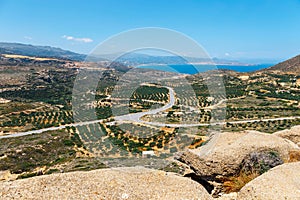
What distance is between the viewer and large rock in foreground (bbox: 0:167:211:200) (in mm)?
7621

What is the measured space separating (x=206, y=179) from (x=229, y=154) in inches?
56.7

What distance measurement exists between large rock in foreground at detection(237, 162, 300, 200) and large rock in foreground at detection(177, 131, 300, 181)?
1977 millimetres

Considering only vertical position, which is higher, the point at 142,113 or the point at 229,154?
the point at 229,154

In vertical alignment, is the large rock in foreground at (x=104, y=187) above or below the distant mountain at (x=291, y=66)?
below

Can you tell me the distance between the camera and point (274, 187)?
27.6 feet

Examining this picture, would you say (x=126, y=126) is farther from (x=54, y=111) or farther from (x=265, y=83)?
(x=265, y=83)

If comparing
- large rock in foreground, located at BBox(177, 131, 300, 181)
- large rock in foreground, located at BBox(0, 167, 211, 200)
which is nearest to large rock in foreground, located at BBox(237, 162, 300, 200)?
large rock in foreground, located at BBox(0, 167, 211, 200)

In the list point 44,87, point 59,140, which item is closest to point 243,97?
point 59,140

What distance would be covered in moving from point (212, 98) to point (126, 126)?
4613 cm

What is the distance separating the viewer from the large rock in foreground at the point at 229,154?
37.5 ft

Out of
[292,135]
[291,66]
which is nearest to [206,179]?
→ [292,135]

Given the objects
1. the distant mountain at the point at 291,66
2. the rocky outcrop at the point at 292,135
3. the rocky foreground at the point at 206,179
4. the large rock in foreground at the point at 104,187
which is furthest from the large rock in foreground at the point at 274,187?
the distant mountain at the point at 291,66

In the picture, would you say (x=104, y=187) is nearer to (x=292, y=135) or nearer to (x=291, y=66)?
(x=292, y=135)

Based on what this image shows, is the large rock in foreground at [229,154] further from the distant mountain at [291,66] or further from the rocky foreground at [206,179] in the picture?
the distant mountain at [291,66]
